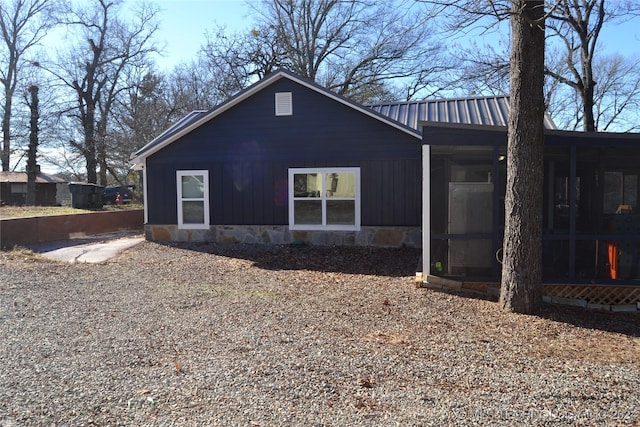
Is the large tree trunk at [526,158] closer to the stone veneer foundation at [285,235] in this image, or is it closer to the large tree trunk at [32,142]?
the stone veneer foundation at [285,235]

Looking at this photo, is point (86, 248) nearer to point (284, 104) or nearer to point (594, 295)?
point (284, 104)

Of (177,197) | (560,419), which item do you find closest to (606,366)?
(560,419)

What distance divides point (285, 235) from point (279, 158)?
197cm

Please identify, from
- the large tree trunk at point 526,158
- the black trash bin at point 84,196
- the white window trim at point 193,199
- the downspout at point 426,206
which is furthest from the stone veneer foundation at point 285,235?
the black trash bin at point 84,196

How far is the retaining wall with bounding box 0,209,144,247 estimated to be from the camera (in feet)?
40.2

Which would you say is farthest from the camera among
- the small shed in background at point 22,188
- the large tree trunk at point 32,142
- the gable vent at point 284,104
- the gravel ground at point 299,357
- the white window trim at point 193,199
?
the small shed in background at point 22,188

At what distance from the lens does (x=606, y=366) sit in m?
4.24

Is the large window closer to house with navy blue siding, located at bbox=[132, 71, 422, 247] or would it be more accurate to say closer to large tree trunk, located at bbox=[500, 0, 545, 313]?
house with navy blue siding, located at bbox=[132, 71, 422, 247]

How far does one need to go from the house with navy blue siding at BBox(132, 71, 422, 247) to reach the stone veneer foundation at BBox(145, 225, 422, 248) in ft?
0.08

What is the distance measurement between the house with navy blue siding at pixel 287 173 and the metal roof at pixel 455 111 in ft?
5.17

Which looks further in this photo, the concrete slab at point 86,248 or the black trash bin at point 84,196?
the black trash bin at point 84,196

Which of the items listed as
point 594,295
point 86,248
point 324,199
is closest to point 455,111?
point 324,199

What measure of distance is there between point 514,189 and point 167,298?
494 cm

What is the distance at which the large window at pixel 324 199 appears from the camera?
38.9 ft
